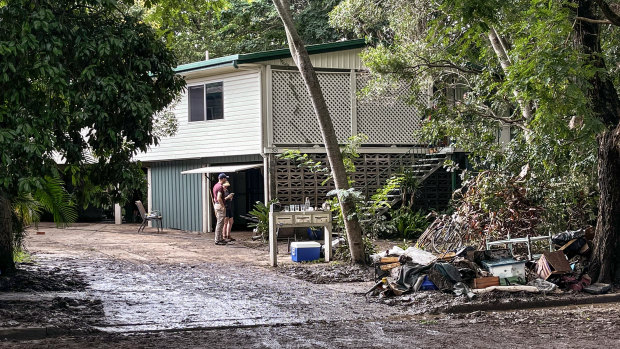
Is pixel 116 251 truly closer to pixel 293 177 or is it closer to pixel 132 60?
pixel 293 177

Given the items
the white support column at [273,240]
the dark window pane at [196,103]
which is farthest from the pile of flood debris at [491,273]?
the dark window pane at [196,103]

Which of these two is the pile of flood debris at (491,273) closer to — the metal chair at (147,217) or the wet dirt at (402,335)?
the wet dirt at (402,335)

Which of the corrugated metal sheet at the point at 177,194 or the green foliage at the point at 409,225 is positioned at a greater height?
the corrugated metal sheet at the point at 177,194

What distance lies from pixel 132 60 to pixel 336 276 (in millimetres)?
5490

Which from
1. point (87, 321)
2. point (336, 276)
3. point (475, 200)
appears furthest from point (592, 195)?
point (87, 321)

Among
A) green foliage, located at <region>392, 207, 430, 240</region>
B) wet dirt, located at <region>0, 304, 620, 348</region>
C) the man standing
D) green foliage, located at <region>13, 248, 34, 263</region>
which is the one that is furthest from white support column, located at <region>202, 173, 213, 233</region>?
wet dirt, located at <region>0, 304, 620, 348</region>

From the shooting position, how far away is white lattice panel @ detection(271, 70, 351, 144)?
2189 centimetres

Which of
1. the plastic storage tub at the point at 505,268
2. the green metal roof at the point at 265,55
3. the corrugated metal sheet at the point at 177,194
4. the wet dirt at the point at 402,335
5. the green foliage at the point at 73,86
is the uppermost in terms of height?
the green metal roof at the point at 265,55

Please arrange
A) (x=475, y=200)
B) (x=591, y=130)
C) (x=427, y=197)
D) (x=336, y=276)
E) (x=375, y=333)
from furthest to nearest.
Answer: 1. (x=427, y=197)
2. (x=475, y=200)
3. (x=336, y=276)
4. (x=591, y=130)
5. (x=375, y=333)

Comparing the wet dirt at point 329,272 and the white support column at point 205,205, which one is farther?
the white support column at point 205,205

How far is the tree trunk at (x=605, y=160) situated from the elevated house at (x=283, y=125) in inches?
404

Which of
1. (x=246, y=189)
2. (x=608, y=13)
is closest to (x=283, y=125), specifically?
(x=246, y=189)

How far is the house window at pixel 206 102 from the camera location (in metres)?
23.2

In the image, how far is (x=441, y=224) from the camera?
1553 centimetres
